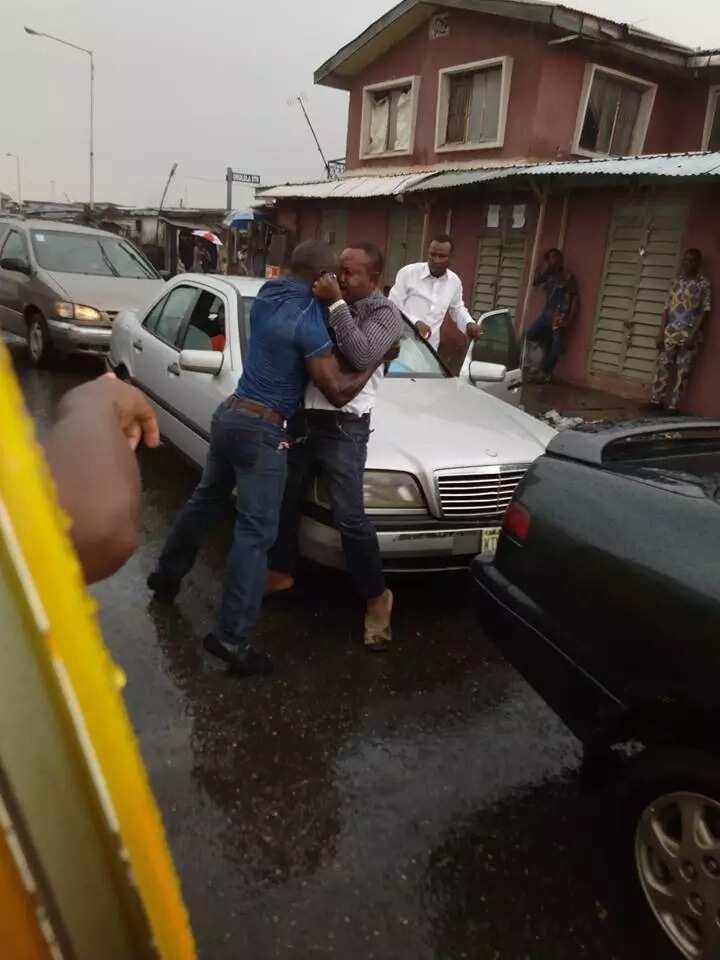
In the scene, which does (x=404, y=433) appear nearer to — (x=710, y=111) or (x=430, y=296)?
(x=430, y=296)

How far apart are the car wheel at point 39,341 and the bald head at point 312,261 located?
21.9 ft

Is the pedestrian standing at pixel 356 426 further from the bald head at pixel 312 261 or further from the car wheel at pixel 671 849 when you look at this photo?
the car wheel at pixel 671 849

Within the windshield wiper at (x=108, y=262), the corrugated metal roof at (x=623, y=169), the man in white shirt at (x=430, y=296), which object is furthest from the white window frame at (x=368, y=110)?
the man in white shirt at (x=430, y=296)

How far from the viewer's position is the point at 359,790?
2553mm

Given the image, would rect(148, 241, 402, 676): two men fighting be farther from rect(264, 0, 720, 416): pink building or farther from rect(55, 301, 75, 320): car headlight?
rect(264, 0, 720, 416): pink building

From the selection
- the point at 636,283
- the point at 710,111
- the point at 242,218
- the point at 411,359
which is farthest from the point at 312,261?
the point at 242,218

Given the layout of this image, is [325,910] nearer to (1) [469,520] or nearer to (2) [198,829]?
(2) [198,829]

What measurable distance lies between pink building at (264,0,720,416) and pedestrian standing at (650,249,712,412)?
257 millimetres

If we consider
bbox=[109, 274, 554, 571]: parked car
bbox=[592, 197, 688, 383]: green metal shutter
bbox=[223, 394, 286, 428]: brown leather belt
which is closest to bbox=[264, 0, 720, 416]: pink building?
bbox=[592, 197, 688, 383]: green metal shutter

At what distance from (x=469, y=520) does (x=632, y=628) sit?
1.59 meters

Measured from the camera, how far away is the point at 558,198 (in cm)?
1134

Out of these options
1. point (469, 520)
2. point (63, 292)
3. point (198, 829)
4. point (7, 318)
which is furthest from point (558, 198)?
point (198, 829)

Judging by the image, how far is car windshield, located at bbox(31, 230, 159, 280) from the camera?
925 cm

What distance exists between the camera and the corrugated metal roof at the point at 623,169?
7902 mm
